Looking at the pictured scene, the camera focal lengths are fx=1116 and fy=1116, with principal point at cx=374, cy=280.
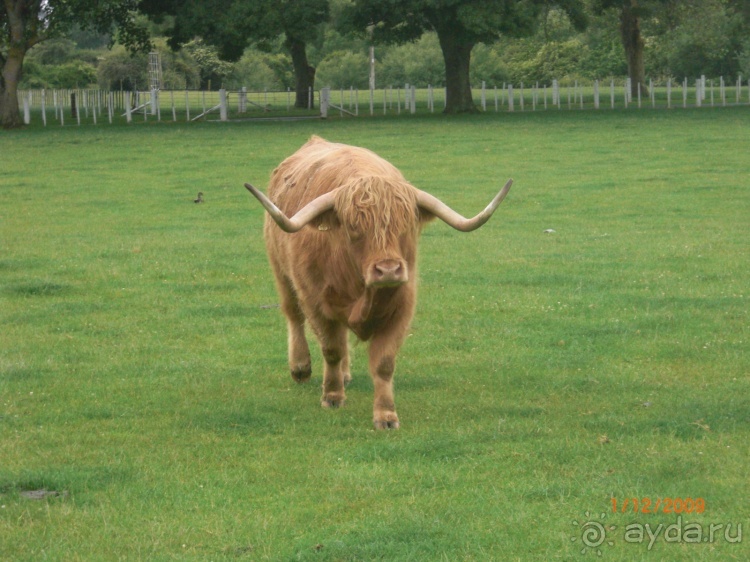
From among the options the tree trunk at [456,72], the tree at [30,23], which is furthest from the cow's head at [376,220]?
the tree trunk at [456,72]

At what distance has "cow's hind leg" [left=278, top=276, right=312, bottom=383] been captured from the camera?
9117mm

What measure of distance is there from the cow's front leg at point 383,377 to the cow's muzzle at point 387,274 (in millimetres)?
769

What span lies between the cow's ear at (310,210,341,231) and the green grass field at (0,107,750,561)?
1.37 metres

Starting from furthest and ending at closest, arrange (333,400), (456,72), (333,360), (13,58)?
(456,72), (13,58), (333,400), (333,360)

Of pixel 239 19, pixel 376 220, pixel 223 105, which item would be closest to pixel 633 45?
pixel 223 105

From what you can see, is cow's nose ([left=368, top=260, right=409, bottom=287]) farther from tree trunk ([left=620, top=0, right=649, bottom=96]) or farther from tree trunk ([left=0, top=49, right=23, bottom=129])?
tree trunk ([left=620, top=0, right=649, bottom=96])

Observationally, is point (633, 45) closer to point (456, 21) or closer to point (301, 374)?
point (456, 21)

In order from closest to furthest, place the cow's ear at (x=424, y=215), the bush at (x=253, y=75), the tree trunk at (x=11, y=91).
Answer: the cow's ear at (x=424, y=215) → the tree trunk at (x=11, y=91) → the bush at (x=253, y=75)

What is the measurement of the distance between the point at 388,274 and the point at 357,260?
1.65 ft

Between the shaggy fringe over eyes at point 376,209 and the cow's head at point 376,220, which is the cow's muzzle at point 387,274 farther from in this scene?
the shaggy fringe over eyes at point 376,209

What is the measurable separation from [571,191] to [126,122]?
29767mm

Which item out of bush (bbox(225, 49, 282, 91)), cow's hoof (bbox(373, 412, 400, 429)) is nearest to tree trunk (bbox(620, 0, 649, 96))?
bush (bbox(225, 49, 282, 91))

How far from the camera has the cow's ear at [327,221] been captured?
7688mm

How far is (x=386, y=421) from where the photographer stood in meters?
7.63
